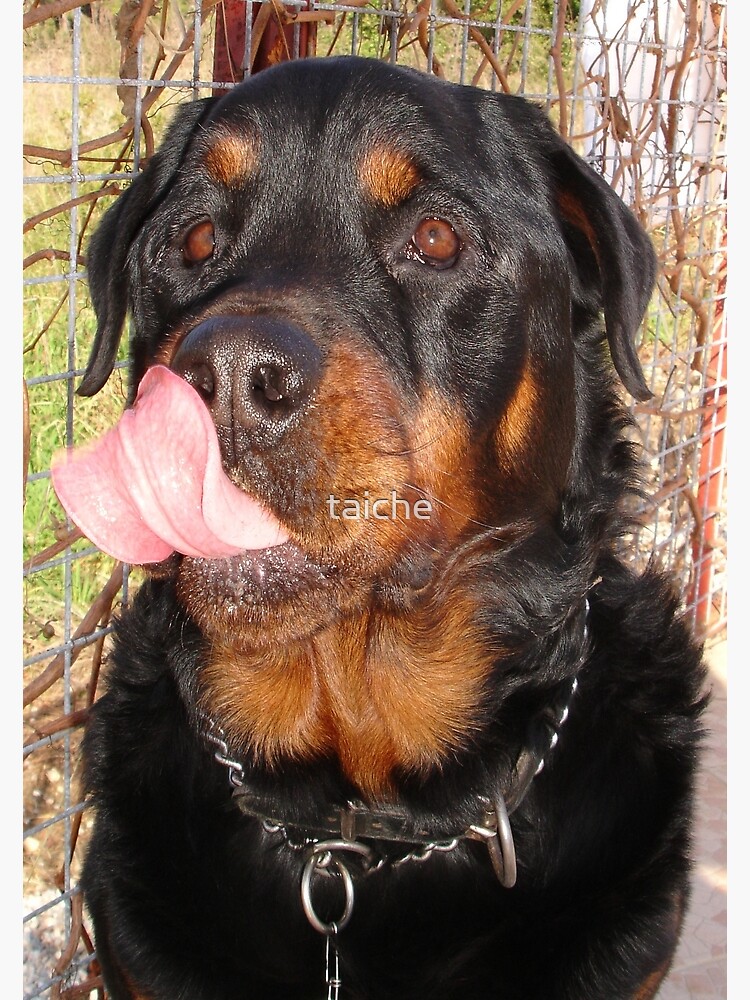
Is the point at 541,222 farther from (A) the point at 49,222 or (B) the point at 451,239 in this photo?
(A) the point at 49,222

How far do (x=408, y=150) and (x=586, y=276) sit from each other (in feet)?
1.71

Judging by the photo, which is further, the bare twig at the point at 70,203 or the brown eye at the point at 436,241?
the bare twig at the point at 70,203

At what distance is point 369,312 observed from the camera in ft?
5.87

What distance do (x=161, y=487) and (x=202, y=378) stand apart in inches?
6.7

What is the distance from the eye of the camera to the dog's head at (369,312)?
1608 mm

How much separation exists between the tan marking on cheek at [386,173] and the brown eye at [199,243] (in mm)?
328

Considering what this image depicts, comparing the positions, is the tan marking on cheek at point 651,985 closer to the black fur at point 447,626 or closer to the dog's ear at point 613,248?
the black fur at point 447,626

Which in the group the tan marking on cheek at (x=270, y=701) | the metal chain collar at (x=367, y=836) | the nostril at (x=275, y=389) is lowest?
the metal chain collar at (x=367, y=836)

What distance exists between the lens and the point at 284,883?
197 cm

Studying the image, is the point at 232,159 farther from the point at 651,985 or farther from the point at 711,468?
the point at 711,468

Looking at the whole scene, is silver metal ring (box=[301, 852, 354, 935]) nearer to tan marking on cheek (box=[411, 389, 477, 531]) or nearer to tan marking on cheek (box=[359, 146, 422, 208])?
tan marking on cheek (box=[411, 389, 477, 531])

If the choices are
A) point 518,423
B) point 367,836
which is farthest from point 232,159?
point 367,836

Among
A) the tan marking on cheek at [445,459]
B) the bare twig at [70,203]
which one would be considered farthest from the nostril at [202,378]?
the bare twig at [70,203]

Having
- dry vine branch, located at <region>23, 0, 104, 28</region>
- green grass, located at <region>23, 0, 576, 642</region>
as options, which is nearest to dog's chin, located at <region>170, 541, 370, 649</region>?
dry vine branch, located at <region>23, 0, 104, 28</region>
